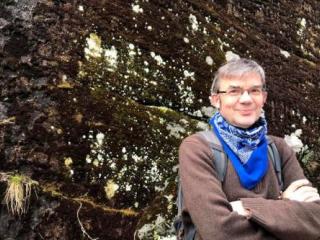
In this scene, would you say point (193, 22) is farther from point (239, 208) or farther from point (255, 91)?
point (239, 208)

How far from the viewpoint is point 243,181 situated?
3402 millimetres

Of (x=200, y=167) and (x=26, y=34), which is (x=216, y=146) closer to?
(x=200, y=167)

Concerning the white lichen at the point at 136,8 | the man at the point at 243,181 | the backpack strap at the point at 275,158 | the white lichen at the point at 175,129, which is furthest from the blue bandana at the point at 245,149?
the white lichen at the point at 136,8

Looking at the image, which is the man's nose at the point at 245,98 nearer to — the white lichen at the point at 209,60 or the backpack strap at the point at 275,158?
the backpack strap at the point at 275,158

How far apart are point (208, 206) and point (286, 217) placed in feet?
1.84

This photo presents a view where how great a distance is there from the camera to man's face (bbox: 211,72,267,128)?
362 centimetres

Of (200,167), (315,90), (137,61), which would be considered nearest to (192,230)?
(200,167)

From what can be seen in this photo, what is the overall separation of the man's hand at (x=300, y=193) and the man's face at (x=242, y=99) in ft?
1.90

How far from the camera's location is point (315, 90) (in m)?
6.03

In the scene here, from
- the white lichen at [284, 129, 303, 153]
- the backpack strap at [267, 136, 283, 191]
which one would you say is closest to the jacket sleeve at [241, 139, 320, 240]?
the backpack strap at [267, 136, 283, 191]

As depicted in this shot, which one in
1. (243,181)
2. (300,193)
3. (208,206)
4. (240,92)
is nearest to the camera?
(208,206)

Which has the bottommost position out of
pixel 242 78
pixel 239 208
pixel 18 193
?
pixel 18 193

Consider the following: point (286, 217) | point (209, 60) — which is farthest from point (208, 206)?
point (209, 60)

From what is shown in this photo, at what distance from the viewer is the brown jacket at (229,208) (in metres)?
3.10
